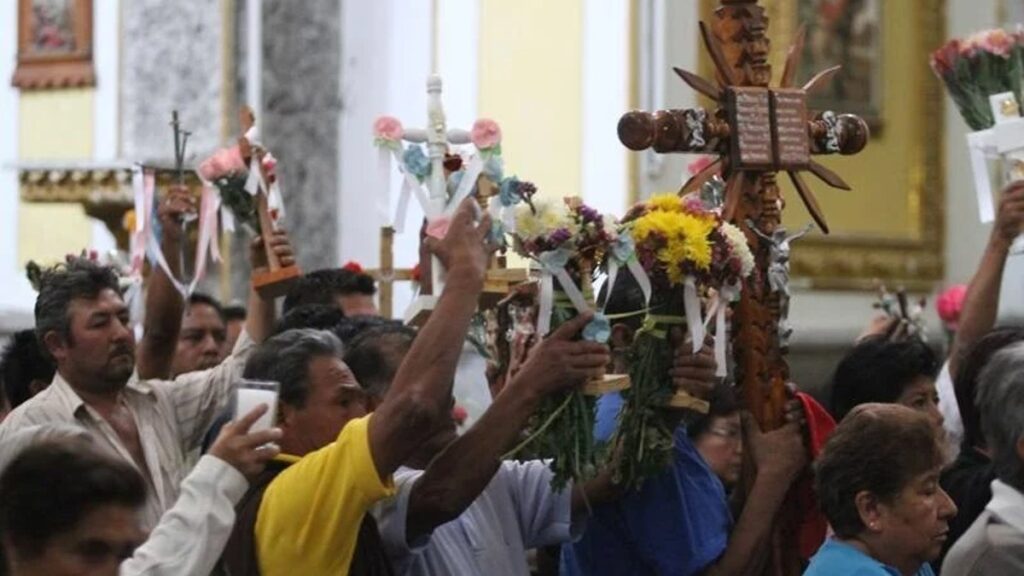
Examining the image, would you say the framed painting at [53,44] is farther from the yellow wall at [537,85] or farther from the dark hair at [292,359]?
the dark hair at [292,359]

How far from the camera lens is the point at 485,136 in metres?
5.27

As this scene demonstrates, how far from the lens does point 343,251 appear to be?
41.4 feet

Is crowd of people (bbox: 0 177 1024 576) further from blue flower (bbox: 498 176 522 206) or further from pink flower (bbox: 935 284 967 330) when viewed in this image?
pink flower (bbox: 935 284 967 330)

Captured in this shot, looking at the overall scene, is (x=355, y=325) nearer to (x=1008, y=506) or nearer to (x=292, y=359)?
(x=292, y=359)

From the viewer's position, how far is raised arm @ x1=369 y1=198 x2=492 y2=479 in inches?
170

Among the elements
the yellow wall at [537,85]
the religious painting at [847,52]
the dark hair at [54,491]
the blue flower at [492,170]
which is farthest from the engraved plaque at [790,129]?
the religious painting at [847,52]

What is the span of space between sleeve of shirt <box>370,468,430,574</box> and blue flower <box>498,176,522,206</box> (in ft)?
1.94

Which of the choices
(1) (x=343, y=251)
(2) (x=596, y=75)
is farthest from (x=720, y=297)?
(1) (x=343, y=251)

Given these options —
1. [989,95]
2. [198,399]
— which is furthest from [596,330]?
[989,95]

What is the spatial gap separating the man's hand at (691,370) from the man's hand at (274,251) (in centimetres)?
220

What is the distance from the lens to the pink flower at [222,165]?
693 centimetres

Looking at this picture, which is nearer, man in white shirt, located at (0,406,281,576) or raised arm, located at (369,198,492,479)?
man in white shirt, located at (0,406,281,576)

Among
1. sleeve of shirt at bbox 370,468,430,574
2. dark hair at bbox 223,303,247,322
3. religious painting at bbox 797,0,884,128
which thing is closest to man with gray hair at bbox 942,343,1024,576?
sleeve of shirt at bbox 370,468,430,574

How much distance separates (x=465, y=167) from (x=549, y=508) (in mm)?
871
